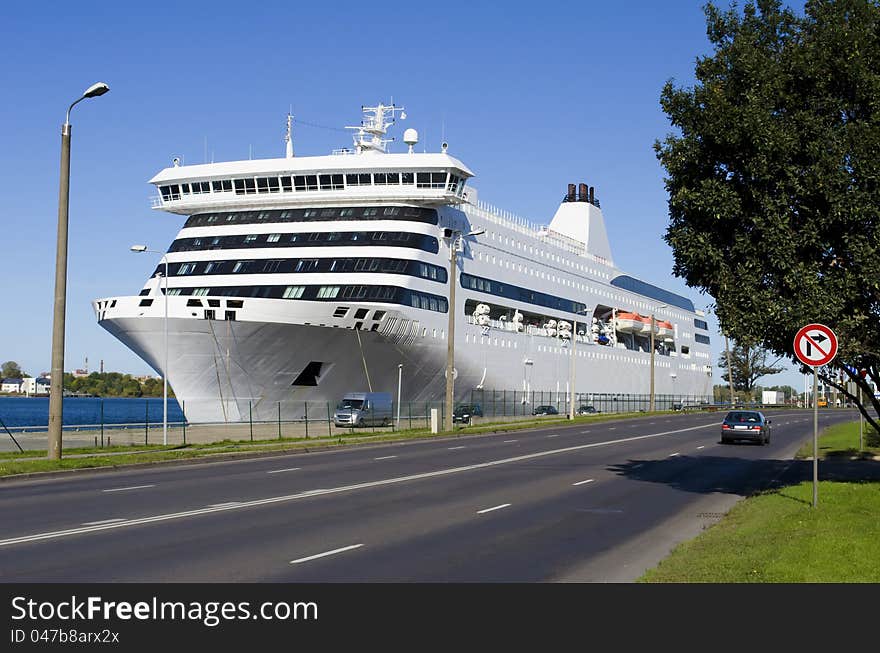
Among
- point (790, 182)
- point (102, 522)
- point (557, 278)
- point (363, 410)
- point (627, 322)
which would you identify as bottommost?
point (102, 522)

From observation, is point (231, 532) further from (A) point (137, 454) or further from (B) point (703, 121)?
(A) point (137, 454)

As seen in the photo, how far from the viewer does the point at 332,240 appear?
5044cm

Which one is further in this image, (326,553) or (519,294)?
(519,294)

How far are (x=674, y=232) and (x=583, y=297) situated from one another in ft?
193

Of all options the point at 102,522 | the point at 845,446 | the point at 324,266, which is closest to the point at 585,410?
the point at 324,266

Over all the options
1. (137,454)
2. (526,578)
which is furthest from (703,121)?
(137,454)

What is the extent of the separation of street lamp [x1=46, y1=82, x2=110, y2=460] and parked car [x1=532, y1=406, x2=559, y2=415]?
43.4 m

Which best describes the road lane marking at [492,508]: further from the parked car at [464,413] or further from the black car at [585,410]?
the black car at [585,410]

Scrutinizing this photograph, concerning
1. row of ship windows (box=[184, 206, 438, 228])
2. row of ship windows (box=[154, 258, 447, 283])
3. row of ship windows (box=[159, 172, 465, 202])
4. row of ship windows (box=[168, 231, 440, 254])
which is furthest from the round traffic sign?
row of ship windows (box=[159, 172, 465, 202])

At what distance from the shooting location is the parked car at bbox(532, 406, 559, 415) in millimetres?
65562

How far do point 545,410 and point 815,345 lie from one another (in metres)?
52.1

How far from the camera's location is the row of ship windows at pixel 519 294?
191 feet

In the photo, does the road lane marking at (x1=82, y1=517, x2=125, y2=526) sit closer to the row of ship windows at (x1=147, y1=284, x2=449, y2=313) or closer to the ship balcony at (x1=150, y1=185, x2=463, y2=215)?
the row of ship windows at (x1=147, y1=284, x2=449, y2=313)

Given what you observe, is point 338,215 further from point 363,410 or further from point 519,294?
point 519,294
